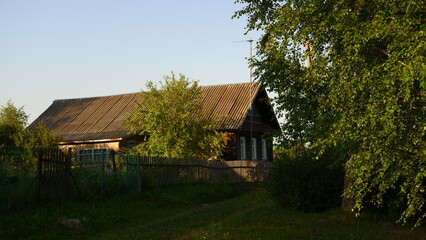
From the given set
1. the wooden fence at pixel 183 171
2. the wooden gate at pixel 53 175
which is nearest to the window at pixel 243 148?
the wooden fence at pixel 183 171

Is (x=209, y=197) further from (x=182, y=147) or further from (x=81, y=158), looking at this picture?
(x=81, y=158)

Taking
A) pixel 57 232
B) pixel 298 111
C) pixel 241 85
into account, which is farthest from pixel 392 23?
pixel 241 85

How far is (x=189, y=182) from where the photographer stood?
24922 millimetres

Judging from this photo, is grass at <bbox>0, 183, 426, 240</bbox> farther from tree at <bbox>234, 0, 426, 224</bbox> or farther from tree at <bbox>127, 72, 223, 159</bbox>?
tree at <bbox>127, 72, 223, 159</bbox>

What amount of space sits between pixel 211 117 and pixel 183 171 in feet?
36.7

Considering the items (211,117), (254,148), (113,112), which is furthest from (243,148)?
(113,112)

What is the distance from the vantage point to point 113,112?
40719 mm

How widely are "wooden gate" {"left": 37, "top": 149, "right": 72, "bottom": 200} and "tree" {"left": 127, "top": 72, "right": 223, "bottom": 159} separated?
500 inches

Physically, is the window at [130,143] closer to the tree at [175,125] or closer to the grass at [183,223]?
the tree at [175,125]

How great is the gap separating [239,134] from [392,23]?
27819mm

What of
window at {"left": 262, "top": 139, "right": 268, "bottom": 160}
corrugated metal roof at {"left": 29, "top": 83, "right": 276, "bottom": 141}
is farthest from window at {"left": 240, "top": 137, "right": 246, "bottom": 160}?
window at {"left": 262, "top": 139, "right": 268, "bottom": 160}

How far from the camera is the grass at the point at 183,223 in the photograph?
39.9 feet

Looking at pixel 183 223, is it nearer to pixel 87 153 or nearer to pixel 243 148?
pixel 243 148

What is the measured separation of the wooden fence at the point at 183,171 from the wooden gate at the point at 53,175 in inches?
137
